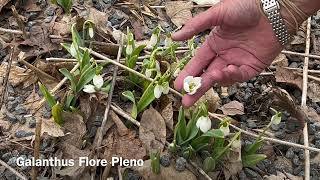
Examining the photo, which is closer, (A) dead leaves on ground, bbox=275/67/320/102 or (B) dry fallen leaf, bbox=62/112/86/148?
(B) dry fallen leaf, bbox=62/112/86/148

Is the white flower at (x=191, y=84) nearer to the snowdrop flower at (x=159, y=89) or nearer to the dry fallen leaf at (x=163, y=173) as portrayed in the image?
the snowdrop flower at (x=159, y=89)

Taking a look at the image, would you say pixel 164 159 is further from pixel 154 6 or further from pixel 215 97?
pixel 154 6

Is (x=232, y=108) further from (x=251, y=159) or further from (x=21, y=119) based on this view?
(x=21, y=119)

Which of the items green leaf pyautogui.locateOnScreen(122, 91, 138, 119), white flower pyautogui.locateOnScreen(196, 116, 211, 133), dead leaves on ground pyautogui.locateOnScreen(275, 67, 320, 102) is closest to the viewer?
white flower pyautogui.locateOnScreen(196, 116, 211, 133)

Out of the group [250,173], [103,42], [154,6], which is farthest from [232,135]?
[154,6]

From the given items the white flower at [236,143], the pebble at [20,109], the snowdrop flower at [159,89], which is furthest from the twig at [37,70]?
the white flower at [236,143]

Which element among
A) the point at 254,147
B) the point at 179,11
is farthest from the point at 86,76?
the point at 179,11

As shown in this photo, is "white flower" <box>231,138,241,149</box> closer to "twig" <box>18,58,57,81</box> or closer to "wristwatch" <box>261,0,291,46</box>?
"wristwatch" <box>261,0,291,46</box>

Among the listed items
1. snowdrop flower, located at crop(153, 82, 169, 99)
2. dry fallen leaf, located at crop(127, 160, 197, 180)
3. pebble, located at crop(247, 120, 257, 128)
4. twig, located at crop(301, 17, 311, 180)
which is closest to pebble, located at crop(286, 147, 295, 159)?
twig, located at crop(301, 17, 311, 180)
